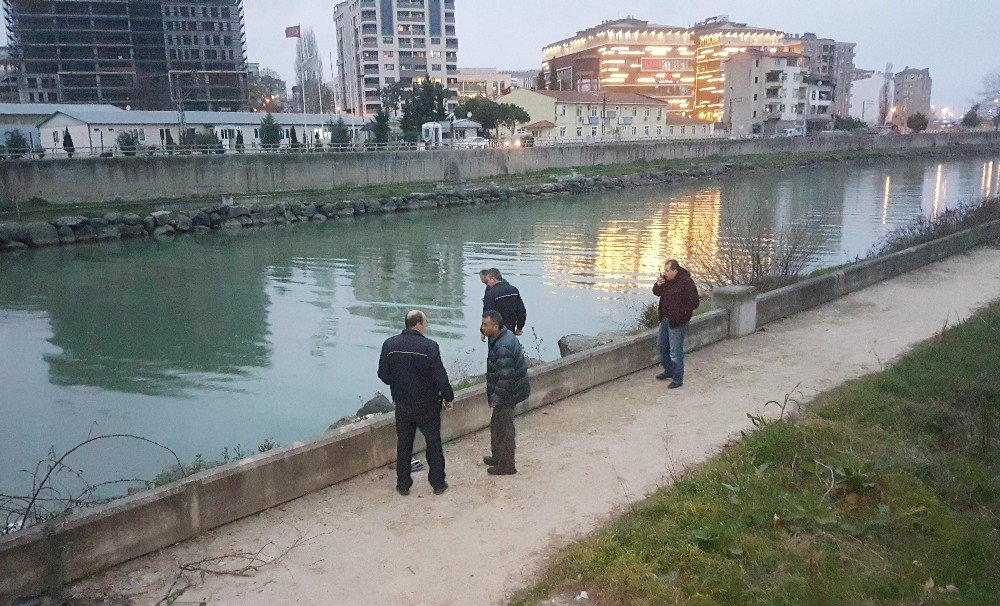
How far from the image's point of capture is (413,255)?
31.0m

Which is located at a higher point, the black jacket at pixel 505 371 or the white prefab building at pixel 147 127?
the white prefab building at pixel 147 127

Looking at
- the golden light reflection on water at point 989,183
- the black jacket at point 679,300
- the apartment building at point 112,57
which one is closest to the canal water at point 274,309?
the black jacket at point 679,300

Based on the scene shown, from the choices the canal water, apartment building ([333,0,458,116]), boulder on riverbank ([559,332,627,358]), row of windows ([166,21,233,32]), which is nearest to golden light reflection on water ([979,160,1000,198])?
the canal water

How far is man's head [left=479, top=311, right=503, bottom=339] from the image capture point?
7.10 metres

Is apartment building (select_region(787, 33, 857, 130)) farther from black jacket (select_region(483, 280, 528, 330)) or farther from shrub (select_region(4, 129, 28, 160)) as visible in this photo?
black jacket (select_region(483, 280, 528, 330))

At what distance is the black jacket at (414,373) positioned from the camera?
6717 mm

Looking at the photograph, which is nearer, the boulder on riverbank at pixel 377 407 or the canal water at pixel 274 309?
the boulder on riverbank at pixel 377 407

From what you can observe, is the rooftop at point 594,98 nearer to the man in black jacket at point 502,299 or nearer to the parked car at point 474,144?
the parked car at point 474,144

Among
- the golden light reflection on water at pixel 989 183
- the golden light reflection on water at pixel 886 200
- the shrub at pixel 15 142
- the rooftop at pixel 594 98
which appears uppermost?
the rooftop at pixel 594 98

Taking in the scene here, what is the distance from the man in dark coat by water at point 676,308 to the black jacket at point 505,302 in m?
1.80

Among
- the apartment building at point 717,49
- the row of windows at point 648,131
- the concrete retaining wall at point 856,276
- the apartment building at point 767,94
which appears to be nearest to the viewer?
the concrete retaining wall at point 856,276

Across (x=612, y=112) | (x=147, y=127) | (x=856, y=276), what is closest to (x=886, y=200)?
(x=856, y=276)

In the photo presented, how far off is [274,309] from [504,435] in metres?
15.6

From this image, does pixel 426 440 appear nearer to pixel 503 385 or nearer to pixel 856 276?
pixel 503 385
